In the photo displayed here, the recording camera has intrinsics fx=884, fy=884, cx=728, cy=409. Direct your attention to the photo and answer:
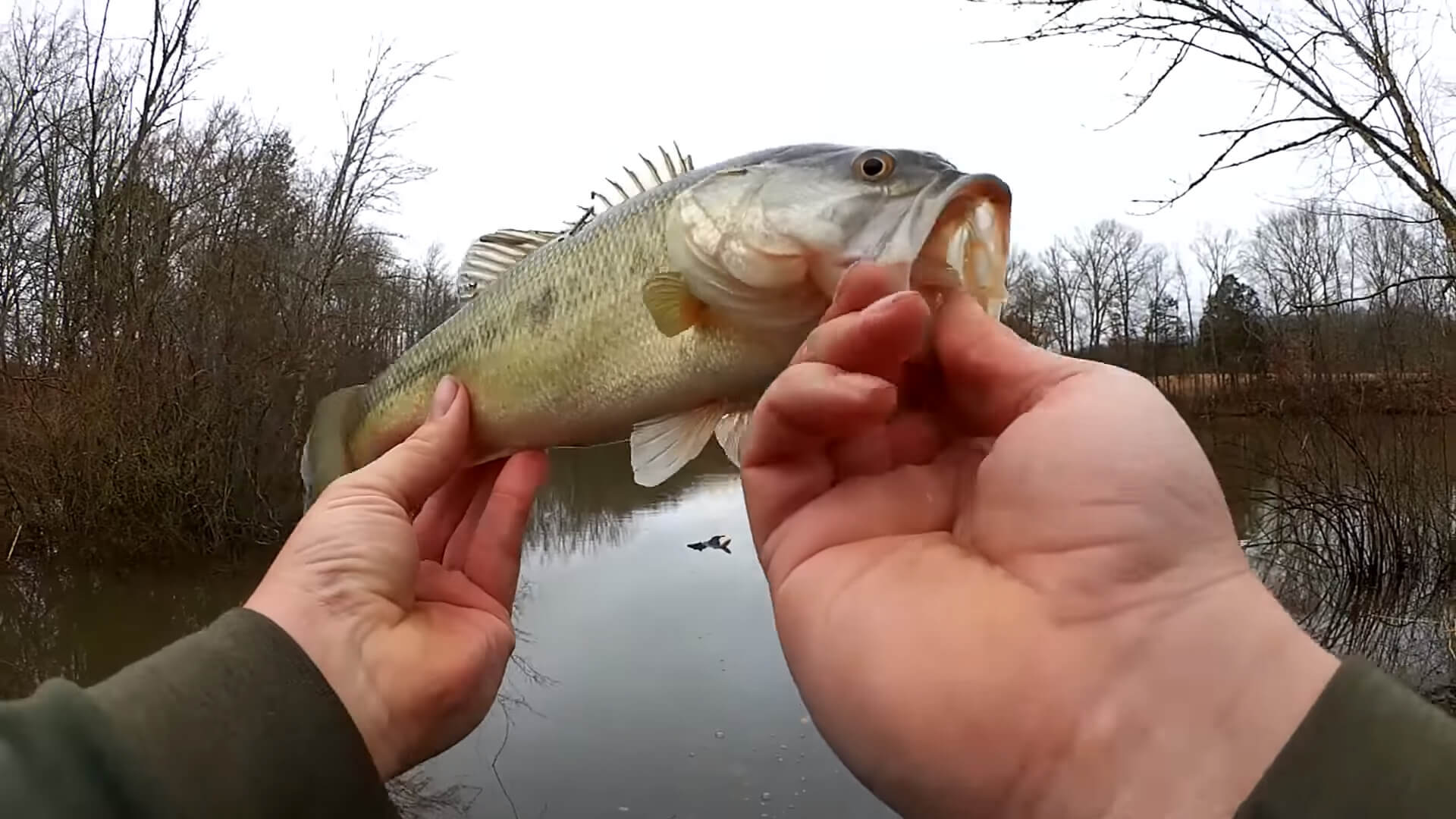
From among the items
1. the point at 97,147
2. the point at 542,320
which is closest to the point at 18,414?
the point at 97,147

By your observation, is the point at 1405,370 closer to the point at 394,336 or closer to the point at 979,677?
the point at 979,677

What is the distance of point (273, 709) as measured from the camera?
1519 millimetres

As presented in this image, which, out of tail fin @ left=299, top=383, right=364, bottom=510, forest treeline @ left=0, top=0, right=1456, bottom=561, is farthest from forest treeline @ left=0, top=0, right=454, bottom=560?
tail fin @ left=299, top=383, right=364, bottom=510

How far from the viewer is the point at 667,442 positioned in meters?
2.21

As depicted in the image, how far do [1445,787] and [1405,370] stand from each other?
11.5m

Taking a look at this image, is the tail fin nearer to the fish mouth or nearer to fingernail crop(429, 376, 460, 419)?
fingernail crop(429, 376, 460, 419)

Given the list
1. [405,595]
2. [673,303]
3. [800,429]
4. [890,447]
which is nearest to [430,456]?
[405,595]

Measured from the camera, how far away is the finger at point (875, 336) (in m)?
1.49

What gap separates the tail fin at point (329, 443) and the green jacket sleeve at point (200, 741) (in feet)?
3.40

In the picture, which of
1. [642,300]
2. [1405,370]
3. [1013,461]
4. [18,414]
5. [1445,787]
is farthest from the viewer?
[18,414]

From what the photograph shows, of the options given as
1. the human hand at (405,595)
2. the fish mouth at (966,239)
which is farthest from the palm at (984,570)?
the human hand at (405,595)

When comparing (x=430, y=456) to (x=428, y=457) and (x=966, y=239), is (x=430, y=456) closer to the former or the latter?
(x=428, y=457)

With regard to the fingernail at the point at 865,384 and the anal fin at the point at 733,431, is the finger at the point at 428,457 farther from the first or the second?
the fingernail at the point at 865,384

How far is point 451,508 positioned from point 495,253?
2.50 ft
